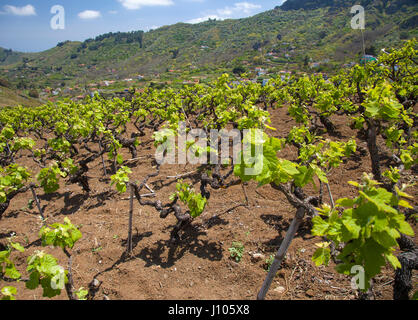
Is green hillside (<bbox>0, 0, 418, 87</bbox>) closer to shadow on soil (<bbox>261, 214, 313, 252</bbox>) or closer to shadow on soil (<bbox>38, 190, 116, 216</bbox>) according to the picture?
shadow on soil (<bbox>261, 214, 313, 252</bbox>)

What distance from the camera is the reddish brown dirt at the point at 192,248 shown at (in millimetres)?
3588

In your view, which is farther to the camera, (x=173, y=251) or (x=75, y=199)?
(x=75, y=199)

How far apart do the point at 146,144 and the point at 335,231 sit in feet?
33.5

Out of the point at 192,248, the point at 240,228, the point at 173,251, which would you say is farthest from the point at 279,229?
the point at 173,251

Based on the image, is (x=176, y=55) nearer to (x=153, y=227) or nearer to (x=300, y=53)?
(x=300, y=53)

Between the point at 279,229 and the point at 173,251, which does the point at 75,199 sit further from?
the point at 279,229

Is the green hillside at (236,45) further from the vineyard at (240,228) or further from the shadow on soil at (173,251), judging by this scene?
the shadow on soil at (173,251)

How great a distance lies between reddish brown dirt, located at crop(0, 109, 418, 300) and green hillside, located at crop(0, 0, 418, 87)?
57.0 meters

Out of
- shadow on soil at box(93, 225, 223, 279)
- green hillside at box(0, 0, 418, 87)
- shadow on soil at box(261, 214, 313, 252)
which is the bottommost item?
shadow on soil at box(93, 225, 223, 279)

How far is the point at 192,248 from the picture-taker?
4.50 m

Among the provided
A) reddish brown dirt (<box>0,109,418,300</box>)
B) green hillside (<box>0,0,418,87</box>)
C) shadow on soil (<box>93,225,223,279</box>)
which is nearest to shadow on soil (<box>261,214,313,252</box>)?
reddish brown dirt (<box>0,109,418,300</box>)

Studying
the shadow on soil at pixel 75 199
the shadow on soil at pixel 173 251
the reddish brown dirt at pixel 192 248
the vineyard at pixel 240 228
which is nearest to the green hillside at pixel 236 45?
the vineyard at pixel 240 228

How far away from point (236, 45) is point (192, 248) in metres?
113

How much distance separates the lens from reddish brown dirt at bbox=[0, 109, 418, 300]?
359 cm
